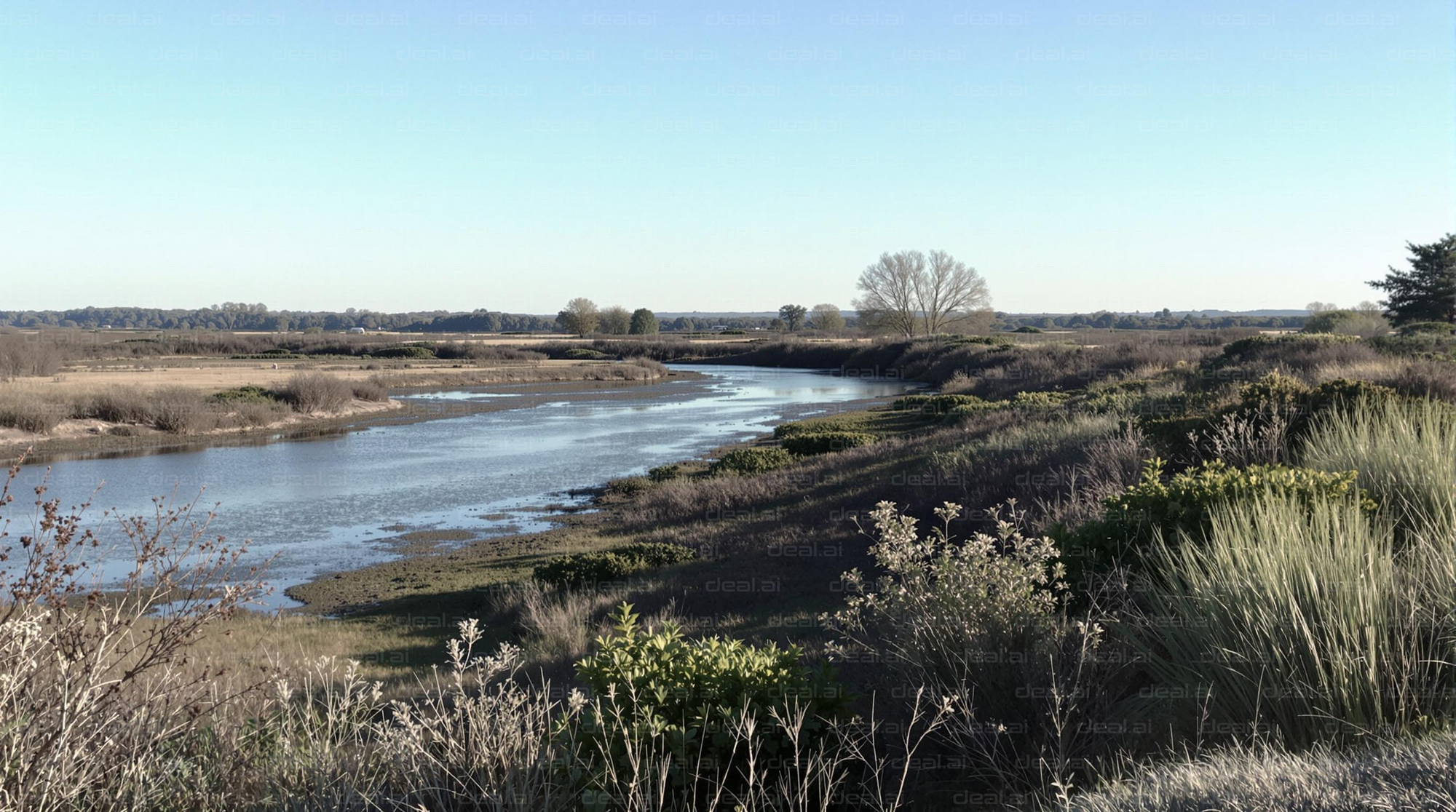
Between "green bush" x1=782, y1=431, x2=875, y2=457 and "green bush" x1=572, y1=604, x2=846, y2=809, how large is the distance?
19739mm

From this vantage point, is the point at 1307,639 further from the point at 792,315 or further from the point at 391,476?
the point at 792,315

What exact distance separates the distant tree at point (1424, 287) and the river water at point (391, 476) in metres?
27.9

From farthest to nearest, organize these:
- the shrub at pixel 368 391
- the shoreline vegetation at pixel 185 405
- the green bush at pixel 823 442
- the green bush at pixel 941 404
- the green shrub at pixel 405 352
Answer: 1. the green shrub at pixel 405 352
2. the shrub at pixel 368 391
3. the shoreline vegetation at pixel 185 405
4. the green bush at pixel 941 404
5. the green bush at pixel 823 442

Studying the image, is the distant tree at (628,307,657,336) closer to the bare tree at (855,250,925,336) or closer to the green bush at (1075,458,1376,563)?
the bare tree at (855,250,925,336)

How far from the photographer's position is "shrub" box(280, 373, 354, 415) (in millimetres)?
39719

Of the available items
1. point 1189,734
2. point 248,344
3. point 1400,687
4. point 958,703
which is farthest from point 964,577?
point 248,344

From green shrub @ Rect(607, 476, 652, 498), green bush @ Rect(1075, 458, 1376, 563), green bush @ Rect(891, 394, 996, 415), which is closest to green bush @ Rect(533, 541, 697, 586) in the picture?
green bush @ Rect(1075, 458, 1376, 563)

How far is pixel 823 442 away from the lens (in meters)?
25.3

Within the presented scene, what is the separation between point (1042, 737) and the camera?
4.37 meters

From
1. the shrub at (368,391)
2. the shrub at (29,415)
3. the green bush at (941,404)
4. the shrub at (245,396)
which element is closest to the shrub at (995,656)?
the green bush at (941,404)

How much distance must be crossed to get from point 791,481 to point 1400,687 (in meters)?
15.0

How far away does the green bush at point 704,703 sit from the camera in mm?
4301

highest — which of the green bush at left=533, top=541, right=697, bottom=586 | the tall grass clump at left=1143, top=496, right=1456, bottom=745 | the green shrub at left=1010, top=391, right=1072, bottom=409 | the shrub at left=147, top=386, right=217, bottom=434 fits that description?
the tall grass clump at left=1143, top=496, right=1456, bottom=745

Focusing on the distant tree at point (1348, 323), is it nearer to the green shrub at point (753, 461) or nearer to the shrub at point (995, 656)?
the green shrub at point (753, 461)
